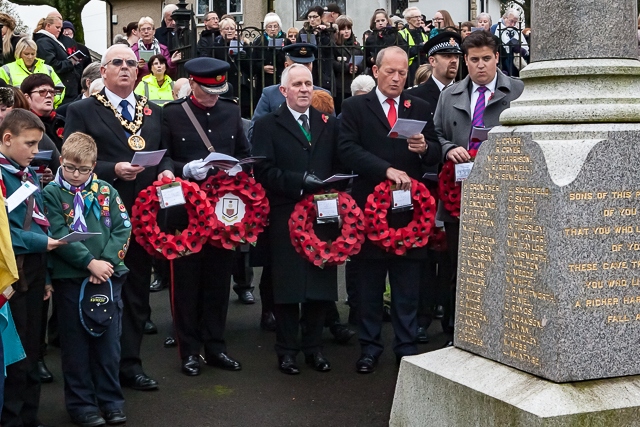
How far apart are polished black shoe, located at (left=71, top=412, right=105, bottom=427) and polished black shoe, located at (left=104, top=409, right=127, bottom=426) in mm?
63

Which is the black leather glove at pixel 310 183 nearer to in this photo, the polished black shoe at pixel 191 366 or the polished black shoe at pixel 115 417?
the polished black shoe at pixel 191 366

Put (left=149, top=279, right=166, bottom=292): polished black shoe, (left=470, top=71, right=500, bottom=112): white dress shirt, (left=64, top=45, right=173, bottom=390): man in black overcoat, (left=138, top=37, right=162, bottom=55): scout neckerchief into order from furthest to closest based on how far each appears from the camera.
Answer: (left=138, top=37, right=162, bottom=55): scout neckerchief < (left=149, top=279, right=166, bottom=292): polished black shoe < (left=470, top=71, right=500, bottom=112): white dress shirt < (left=64, top=45, right=173, bottom=390): man in black overcoat

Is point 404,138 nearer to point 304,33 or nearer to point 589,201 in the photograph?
point 589,201

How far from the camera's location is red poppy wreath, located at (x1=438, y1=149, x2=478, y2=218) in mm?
7258

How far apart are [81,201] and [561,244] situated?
294cm

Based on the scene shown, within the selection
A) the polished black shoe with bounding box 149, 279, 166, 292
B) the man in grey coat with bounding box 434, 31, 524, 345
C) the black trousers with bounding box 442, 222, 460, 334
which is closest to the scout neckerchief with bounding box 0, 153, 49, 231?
the man in grey coat with bounding box 434, 31, 524, 345

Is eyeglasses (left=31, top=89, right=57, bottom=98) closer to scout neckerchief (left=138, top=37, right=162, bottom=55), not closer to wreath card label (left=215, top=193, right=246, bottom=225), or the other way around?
wreath card label (left=215, top=193, right=246, bottom=225)

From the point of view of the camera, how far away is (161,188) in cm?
668

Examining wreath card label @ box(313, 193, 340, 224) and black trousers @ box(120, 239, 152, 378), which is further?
wreath card label @ box(313, 193, 340, 224)

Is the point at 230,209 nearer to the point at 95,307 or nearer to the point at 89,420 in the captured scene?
the point at 95,307

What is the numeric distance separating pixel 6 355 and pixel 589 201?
3286 millimetres

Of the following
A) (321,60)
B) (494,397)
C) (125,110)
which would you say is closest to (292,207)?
(125,110)

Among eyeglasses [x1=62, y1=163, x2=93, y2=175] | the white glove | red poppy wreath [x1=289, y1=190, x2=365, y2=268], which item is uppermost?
eyeglasses [x1=62, y1=163, x2=93, y2=175]

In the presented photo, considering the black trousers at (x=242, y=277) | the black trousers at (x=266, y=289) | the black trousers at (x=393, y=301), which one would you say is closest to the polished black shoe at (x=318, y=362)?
the black trousers at (x=393, y=301)
